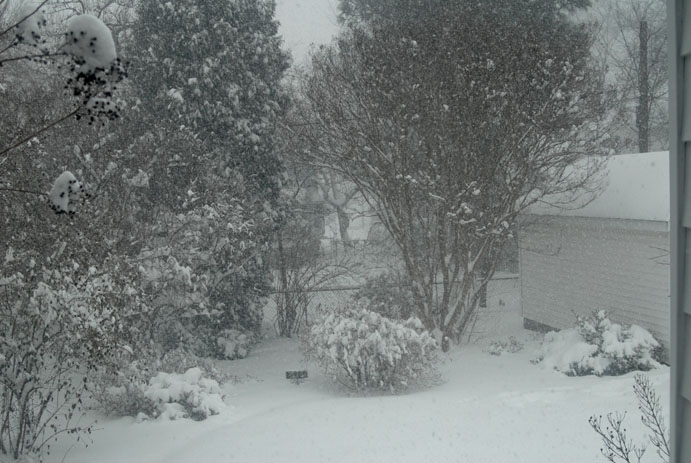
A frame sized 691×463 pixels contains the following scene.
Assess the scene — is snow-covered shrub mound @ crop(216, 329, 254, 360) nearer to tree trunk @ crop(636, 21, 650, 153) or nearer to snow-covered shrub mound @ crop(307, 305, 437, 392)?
snow-covered shrub mound @ crop(307, 305, 437, 392)

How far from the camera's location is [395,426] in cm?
435

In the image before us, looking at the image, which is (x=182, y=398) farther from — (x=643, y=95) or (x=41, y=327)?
(x=643, y=95)

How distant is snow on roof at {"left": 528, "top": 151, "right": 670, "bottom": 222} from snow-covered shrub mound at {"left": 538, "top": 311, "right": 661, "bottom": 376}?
3.51ft

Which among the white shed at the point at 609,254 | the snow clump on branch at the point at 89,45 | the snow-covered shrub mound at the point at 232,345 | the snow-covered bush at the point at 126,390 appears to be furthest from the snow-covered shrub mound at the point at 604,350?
the snow clump on branch at the point at 89,45

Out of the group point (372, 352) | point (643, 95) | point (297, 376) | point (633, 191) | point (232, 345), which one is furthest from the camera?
point (232, 345)

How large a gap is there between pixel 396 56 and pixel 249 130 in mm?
1828

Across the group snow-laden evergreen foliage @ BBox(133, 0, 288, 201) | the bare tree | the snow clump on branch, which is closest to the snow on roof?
the bare tree

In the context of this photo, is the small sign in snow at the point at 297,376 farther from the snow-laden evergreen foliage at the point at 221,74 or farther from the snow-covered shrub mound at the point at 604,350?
the snow-covered shrub mound at the point at 604,350

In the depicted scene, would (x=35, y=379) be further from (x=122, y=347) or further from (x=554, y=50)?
(x=554, y=50)

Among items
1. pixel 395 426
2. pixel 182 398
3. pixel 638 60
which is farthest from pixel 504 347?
pixel 182 398

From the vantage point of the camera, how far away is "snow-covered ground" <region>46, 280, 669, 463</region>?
3.86m

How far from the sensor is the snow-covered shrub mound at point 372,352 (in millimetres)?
5660

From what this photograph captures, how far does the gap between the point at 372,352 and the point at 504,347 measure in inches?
91.5

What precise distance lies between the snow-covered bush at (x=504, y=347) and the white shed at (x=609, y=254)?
806mm
